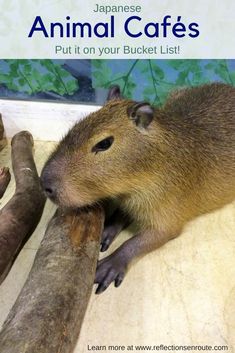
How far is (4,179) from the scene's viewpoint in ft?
10.6

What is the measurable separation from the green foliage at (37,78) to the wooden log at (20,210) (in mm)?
604

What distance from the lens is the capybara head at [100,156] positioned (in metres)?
2.31

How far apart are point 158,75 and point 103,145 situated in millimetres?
1460

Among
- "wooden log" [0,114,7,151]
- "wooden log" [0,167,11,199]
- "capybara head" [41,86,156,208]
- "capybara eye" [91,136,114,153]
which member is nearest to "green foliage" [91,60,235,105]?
"wooden log" [0,114,7,151]

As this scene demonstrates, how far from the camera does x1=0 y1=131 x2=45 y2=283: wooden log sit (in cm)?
250

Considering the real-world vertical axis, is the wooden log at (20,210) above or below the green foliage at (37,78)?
below

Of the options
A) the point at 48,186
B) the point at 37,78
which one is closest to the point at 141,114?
the point at 48,186

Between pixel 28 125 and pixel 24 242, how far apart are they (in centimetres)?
128

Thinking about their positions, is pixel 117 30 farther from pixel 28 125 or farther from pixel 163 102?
pixel 28 125

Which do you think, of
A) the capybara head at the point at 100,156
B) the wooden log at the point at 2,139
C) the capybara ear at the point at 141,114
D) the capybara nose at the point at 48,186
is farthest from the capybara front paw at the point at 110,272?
the wooden log at the point at 2,139

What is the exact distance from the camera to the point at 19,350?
5.54 ft

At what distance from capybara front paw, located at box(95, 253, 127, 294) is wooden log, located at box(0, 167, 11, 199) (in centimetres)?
97

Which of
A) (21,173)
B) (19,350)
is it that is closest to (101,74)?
(21,173)

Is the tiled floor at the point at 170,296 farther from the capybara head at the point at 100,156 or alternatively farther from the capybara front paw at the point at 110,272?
the capybara head at the point at 100,156
